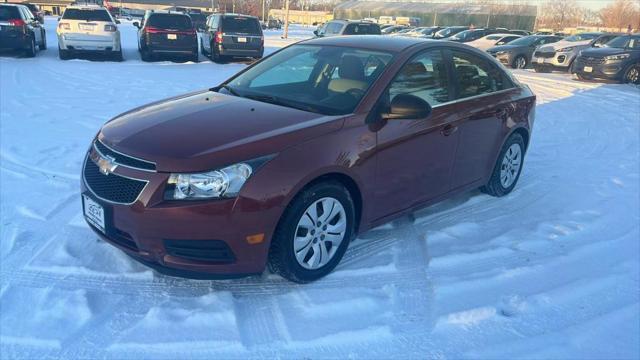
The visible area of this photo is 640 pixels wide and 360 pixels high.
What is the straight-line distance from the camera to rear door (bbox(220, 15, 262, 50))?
56.0 feet

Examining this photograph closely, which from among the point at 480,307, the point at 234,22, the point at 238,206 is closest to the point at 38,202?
the point at 238,206

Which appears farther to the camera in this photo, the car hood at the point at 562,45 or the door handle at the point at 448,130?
the car hood at the point at 562,45

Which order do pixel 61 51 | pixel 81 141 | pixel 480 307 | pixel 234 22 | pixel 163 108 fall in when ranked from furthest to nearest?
pixel 234 22
pixel 61 51
pixel 81 141
pixel 163 108
pixel 480 307

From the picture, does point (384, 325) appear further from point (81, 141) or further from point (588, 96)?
point (588, 96)

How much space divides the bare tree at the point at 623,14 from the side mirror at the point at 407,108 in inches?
2656

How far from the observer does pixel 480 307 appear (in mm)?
3395

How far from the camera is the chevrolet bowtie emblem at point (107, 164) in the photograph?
10.7 ft

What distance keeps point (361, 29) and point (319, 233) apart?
18239mm

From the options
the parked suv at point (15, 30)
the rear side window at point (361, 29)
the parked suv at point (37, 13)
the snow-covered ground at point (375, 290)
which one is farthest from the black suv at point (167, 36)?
the snow-covered ground at point (375, 290)

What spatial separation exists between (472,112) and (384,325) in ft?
7.53

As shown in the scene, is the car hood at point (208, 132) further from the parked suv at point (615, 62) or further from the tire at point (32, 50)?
the parked suv at point (615, 62)

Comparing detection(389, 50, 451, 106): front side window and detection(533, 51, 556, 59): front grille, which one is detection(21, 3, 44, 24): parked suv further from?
detection(533, 51, 556, 59): front grille

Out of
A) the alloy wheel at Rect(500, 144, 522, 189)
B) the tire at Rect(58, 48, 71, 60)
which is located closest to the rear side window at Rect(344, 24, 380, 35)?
the tire at Rect(58, 48, 71, 60)

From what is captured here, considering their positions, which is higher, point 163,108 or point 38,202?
point 163,108
